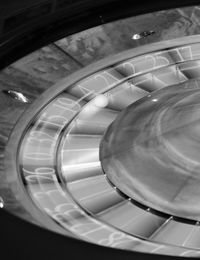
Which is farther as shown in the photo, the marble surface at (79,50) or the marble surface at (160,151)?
the marble surface at (79,50)

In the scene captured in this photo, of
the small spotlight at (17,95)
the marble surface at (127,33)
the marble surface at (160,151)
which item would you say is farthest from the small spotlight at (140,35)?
the small spotlight at (17,95)

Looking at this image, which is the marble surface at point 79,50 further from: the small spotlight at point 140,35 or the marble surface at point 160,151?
the marble surface at point 160,151

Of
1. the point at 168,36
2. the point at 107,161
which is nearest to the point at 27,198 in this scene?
the point at 107,161

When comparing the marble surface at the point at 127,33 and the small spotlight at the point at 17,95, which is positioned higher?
the marble surface at the point at 127,33

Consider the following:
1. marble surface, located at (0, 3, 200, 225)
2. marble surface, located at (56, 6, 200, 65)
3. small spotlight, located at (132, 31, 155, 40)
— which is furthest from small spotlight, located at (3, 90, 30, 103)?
small spotlight, located at (132, 31, 155, 40)

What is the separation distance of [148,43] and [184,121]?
14.3 inches

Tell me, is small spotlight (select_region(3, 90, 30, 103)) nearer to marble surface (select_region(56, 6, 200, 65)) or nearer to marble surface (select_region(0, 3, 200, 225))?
marble surface (select_region(0, 3, 200, 225))

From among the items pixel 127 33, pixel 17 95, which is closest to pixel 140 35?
pixel 127 33

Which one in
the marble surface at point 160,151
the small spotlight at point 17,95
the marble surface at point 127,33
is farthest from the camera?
the marble surface at point 127,33

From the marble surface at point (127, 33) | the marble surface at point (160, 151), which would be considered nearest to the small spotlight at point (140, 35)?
the marble surface at point (127, 33)

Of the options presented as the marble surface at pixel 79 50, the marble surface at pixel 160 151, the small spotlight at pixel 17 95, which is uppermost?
the marble surface at pixel 79 50

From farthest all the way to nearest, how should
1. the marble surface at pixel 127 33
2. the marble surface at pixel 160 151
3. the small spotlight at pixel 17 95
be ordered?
the marble surface at pixel 127 33
the small spotlight at pixel 17 95
the marble surface at pixel 160 151

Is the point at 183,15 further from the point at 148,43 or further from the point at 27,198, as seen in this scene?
the point at 27,198

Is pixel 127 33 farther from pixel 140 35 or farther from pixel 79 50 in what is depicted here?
pixel 79 50
